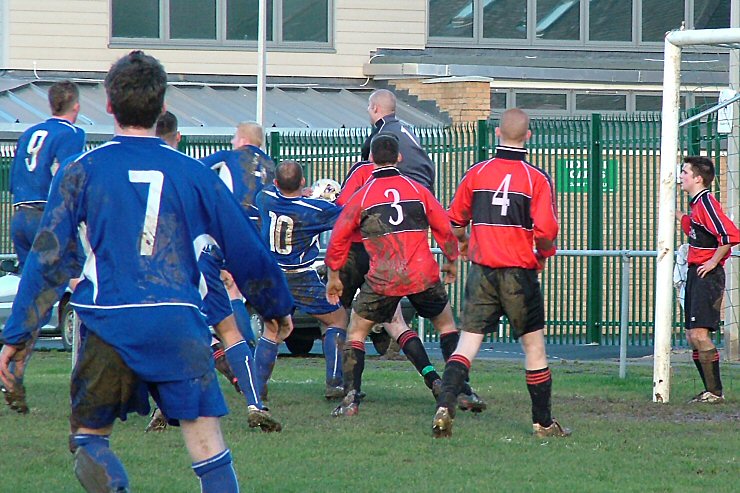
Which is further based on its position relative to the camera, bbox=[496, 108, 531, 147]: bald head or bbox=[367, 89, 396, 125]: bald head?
bbox=[367, 89, 396, 125]: bald head

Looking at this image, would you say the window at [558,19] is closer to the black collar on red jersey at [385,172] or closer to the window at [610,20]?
the window at [610,20]

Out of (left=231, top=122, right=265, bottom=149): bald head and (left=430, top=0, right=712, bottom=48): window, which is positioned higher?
(left=430, top=0, right=712, bottom=48): window

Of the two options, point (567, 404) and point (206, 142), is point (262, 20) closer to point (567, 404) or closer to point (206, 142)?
point (206, 142)

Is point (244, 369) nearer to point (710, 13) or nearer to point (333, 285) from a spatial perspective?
point (333, 285)

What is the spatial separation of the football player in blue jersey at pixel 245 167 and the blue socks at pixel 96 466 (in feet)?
14.4

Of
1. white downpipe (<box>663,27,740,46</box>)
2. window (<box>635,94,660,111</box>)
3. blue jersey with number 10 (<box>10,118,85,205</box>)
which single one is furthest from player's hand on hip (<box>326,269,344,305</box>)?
window (<box>635,94,660,111</box>)

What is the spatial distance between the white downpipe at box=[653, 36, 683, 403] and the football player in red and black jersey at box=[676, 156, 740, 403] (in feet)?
0.92

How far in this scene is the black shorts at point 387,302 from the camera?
955cm

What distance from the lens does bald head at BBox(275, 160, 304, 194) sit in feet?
34.2

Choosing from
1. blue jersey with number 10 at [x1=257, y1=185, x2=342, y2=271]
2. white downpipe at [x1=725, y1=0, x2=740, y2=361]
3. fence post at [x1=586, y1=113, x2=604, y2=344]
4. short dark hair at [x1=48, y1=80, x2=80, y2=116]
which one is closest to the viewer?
short dark hair at [x1=48, y1=80, x2=80, y2=116]

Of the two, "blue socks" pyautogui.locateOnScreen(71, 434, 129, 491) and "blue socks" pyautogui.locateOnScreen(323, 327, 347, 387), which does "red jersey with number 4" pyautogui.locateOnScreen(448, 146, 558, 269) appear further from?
"blue socks" pyautogui.locateOnScreen(71, 434, 129, 491)

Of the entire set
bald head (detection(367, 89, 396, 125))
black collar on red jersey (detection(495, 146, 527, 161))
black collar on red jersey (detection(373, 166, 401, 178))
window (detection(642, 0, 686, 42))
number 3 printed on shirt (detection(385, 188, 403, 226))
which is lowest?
number 3 printed on shirt (detection(385, 188, 403, 226))

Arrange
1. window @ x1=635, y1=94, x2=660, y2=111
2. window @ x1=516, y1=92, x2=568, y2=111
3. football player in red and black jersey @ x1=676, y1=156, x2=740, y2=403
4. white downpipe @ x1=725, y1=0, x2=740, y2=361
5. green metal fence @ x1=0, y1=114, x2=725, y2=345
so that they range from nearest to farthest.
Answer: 1. football player in red and black jersey @ x1=676, y1=156, x2=740, y2=403
2. white downpipe @ x1=725, y1=0, x2=740, y2=361
3. green metal fence @ x1=0, y1=114, x2=725, y2=345
4. window @ x1=516, y1=92, x2=568, y2=111
5. window @ x1=635, y1=94, x2=660, y2=111

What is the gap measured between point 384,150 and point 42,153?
2.79 metres
